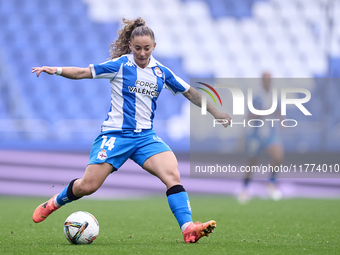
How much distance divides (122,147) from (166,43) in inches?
431

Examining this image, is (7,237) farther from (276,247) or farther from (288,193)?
(288,193)

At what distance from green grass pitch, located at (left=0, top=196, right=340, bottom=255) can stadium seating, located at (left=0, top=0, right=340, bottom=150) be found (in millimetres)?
5641

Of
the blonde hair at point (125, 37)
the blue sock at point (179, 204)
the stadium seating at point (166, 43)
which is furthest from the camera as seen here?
the stadium seating at point (166, 43)

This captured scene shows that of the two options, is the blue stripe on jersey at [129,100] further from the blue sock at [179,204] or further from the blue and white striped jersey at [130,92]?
the blue sock at [179,204]

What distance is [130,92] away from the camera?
4664 mm

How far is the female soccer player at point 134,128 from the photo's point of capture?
456 centimetres

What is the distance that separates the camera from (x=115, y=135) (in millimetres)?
4672

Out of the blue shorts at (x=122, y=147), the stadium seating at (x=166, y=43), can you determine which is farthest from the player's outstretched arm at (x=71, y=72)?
the stadium seating at (x=166, y=43)

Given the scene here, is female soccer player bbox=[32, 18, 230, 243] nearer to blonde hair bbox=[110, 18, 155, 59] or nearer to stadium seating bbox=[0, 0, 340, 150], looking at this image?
blonde hair bbox=[110, 18, 155, 59]

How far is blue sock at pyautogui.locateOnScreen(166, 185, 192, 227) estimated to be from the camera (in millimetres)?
4461

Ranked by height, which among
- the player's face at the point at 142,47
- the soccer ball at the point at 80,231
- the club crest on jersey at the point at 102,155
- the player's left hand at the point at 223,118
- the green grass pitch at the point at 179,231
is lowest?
the green grass pitch at the point at 179,231

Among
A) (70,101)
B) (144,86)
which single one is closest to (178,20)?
(70,101)

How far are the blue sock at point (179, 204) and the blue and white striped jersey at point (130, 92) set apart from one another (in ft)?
1.99

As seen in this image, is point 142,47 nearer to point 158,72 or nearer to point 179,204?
point 158,72
